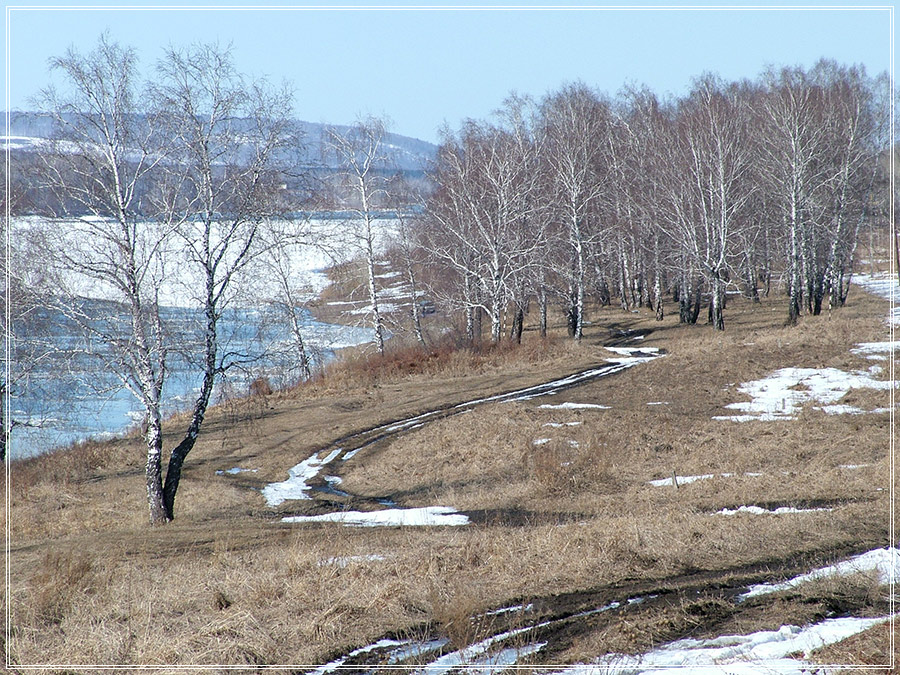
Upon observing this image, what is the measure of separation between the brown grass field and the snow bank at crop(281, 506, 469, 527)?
428 millimetres

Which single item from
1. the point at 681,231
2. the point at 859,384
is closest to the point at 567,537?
the point at 859,384

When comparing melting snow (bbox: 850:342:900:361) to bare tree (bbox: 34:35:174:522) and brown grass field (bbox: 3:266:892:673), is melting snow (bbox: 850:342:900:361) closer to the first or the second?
brown grass field (bbox: 3:266:892:673)

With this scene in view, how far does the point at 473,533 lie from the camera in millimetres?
9781

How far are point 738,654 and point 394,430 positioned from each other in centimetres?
1639

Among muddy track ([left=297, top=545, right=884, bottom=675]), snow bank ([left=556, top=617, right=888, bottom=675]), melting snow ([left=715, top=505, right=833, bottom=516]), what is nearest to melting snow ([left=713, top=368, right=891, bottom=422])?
melting snow ([left=715, top=505, right=833, bottom=516])

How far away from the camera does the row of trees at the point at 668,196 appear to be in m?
34.8

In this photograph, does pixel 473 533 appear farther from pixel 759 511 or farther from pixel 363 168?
pixel 363 168

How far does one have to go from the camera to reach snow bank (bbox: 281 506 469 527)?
12094 millimetres

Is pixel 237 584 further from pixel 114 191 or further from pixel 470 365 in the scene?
pixel 470 365

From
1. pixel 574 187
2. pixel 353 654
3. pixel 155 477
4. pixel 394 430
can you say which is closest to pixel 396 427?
pixel 394 430

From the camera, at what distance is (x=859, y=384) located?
21.7m

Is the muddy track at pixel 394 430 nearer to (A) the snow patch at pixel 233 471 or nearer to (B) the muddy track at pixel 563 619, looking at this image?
(A) the snow patch at pixel 233 471

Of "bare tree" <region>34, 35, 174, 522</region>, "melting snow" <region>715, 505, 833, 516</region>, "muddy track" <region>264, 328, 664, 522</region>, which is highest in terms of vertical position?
"bare tree" <region>34, 35, 174, 522</region>

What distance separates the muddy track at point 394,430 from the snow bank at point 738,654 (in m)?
6.64
